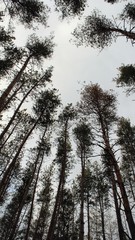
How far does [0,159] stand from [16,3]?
1579 cm

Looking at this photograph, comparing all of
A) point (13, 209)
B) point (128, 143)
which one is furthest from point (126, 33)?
point (13, 209)

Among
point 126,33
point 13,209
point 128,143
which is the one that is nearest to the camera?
point 126,33

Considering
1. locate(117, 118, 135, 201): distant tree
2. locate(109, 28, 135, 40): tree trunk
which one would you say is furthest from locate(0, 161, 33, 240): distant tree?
locate(109, 28, 135, 40): tree trunk

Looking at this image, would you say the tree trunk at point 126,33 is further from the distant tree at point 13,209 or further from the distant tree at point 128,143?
the distant tree at point 13,209

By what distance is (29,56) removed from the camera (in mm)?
14539

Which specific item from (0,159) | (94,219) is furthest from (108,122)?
(94,219)

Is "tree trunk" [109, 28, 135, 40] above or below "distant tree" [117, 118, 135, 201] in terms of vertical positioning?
below

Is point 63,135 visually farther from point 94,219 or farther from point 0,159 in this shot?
point 94,219

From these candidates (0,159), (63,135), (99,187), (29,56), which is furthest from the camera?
(99,187)

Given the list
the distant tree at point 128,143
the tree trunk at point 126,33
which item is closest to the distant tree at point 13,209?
the distant tree at point 128,143

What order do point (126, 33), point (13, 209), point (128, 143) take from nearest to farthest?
1. point (126, 33)
2. point (128, 143)
3. point (13, 209)

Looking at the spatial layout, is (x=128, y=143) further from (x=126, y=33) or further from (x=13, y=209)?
(x=13, y=209)

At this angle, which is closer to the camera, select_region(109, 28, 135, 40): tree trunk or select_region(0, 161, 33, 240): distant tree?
select_region(109, 28, 135, 40): tree trunk

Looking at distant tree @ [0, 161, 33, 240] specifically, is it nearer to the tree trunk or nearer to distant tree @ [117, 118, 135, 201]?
distant tree @ [117, 118, 135, 201]
